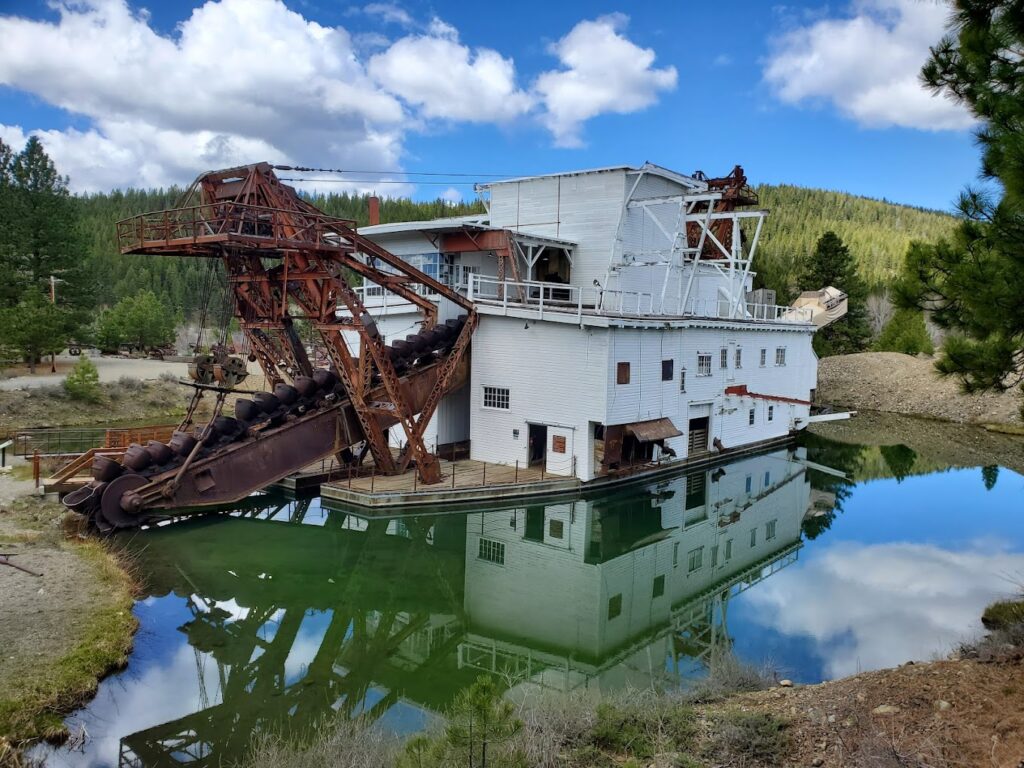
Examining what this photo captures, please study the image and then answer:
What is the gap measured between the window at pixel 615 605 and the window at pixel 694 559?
2339 mm

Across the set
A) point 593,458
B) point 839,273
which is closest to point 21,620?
point 593,458

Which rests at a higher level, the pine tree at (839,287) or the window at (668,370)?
the pine tree at (839,287)

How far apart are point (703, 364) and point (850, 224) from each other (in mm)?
113553

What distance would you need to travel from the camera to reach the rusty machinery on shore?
15953mm

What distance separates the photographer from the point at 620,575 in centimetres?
1463

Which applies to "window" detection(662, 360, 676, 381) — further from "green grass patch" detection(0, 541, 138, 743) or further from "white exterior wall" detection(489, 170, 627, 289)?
"green grass patch" detection(0, 541, 138, 743)

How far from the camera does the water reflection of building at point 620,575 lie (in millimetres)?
10961

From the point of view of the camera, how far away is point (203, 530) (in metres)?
16.4

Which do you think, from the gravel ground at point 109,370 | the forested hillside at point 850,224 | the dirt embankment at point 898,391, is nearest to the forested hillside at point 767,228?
the forested hillside at point 850,224

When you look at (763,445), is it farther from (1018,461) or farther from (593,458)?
(593,458)

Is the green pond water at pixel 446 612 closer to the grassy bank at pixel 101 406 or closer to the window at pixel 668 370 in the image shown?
the window at pixel 668 370

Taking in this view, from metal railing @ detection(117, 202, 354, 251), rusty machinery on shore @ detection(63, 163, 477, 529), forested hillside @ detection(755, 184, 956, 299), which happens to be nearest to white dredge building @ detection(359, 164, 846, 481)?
rusty machinery on shore @ detection(63, 163, 477, 529)

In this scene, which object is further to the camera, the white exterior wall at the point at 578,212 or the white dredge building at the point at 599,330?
the white exterior wall at the point at 578,212

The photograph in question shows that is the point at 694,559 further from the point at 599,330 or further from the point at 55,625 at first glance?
the point at 55,625
